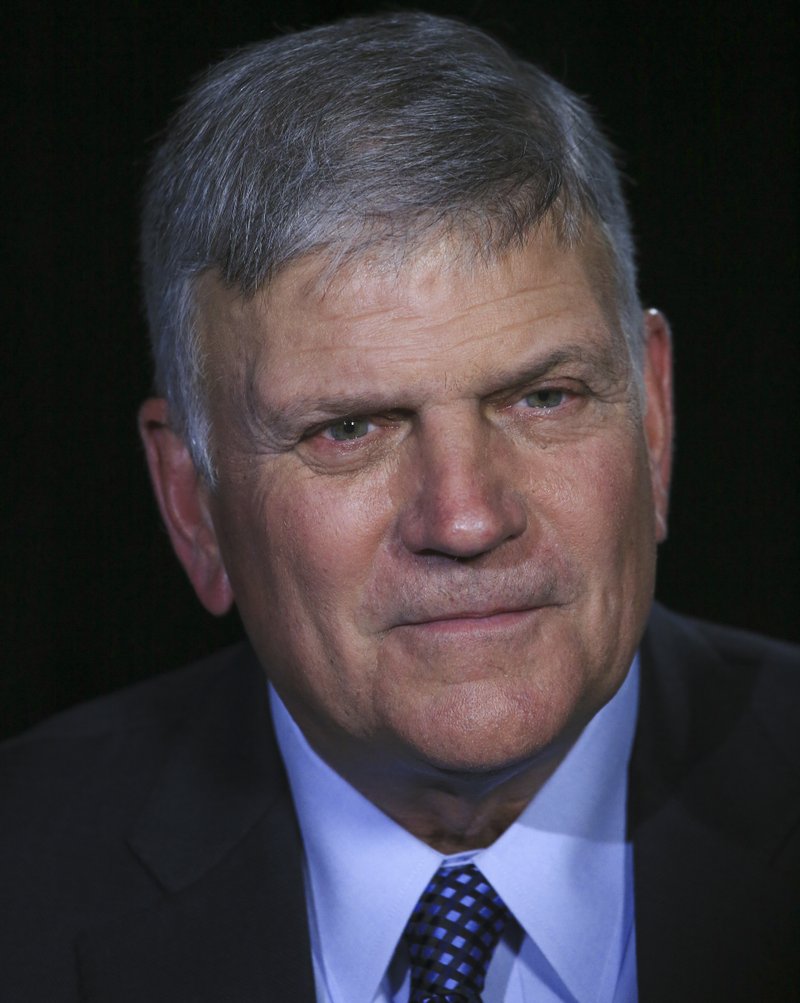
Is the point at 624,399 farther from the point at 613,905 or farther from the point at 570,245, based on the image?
the point at 613,905

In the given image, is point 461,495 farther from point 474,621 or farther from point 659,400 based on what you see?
point 659,400

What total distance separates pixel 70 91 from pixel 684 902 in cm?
183

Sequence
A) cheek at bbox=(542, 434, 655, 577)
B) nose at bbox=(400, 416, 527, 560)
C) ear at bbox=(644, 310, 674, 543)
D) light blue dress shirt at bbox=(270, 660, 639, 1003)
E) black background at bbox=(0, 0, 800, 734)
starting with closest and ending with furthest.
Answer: nose at bbox=(400, 416, 527, 560) < cheek at bbox=(542, 434, 655, 577) < light blue dress shirt at bbox=(270, 660, 639, 1003) < ear at bbox=(644, 310, 674, 543) < black background at bbox=(0, 0, 800, 734)

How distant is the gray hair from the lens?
2.03 m

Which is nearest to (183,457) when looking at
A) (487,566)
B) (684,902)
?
(487,566)

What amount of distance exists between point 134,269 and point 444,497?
1323 millimetres

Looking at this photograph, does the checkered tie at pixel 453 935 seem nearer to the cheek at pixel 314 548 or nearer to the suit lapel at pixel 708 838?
the suit lapel at pixel 708 838

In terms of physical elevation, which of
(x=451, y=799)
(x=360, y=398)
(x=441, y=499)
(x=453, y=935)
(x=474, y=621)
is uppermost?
(x=360, y=398)

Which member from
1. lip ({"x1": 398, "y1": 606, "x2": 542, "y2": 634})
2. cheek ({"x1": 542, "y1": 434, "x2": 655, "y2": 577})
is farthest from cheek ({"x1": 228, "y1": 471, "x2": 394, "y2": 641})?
cheek ({"x1": 542, "y1": 434, "x2": 655, "y2": 577})

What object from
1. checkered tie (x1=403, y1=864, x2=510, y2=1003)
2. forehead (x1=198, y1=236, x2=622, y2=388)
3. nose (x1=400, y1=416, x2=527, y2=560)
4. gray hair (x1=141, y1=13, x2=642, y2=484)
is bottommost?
checkered tie (x1=403, y1=864, x2=510, y2=1003)

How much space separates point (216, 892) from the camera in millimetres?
2266

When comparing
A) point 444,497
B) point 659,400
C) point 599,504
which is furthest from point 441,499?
point 659,400

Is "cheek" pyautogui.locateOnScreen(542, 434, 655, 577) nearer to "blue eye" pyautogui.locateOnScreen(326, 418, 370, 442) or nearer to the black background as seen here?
"blue eye" pyautogui.locateOnScreen(326, 418, 370, 442)

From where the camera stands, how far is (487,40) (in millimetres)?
2369
